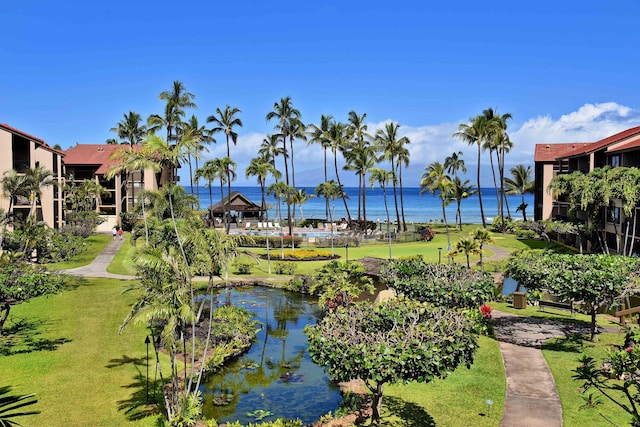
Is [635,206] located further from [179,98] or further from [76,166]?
[76,166]

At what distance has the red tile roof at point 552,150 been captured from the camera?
206 ft

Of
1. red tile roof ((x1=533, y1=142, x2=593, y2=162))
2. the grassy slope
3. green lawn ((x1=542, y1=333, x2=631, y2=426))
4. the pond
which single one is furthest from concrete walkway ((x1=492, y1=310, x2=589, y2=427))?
red tile roof ((x1=533, y1=142, x2=593, y2=162))

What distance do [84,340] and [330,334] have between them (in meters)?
16.1

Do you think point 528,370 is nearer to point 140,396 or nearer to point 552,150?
point 140,396

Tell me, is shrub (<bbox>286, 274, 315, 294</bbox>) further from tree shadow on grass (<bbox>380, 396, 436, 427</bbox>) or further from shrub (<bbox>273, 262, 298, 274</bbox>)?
tree shadow on grass (<bbox>380, 396, 436, 427</bbox>)

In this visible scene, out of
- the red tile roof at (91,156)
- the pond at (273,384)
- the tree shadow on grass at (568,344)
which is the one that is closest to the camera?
the pond at (273,384)

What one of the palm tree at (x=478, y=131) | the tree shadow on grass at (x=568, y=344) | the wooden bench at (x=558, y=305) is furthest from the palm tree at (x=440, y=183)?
the tree shadow on grass at (x=568, y=344)

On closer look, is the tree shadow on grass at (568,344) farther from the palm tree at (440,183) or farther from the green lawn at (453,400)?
the palm tree at (440,183)

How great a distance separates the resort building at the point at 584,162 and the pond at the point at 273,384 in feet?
89.3

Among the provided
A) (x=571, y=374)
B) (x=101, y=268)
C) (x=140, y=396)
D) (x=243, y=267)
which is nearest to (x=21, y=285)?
(x=140, y=396)

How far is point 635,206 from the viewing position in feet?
121

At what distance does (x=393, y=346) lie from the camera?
476 inches

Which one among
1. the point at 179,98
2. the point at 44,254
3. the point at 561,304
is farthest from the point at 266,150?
the point at 561,304

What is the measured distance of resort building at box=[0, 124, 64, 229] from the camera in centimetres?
3909
